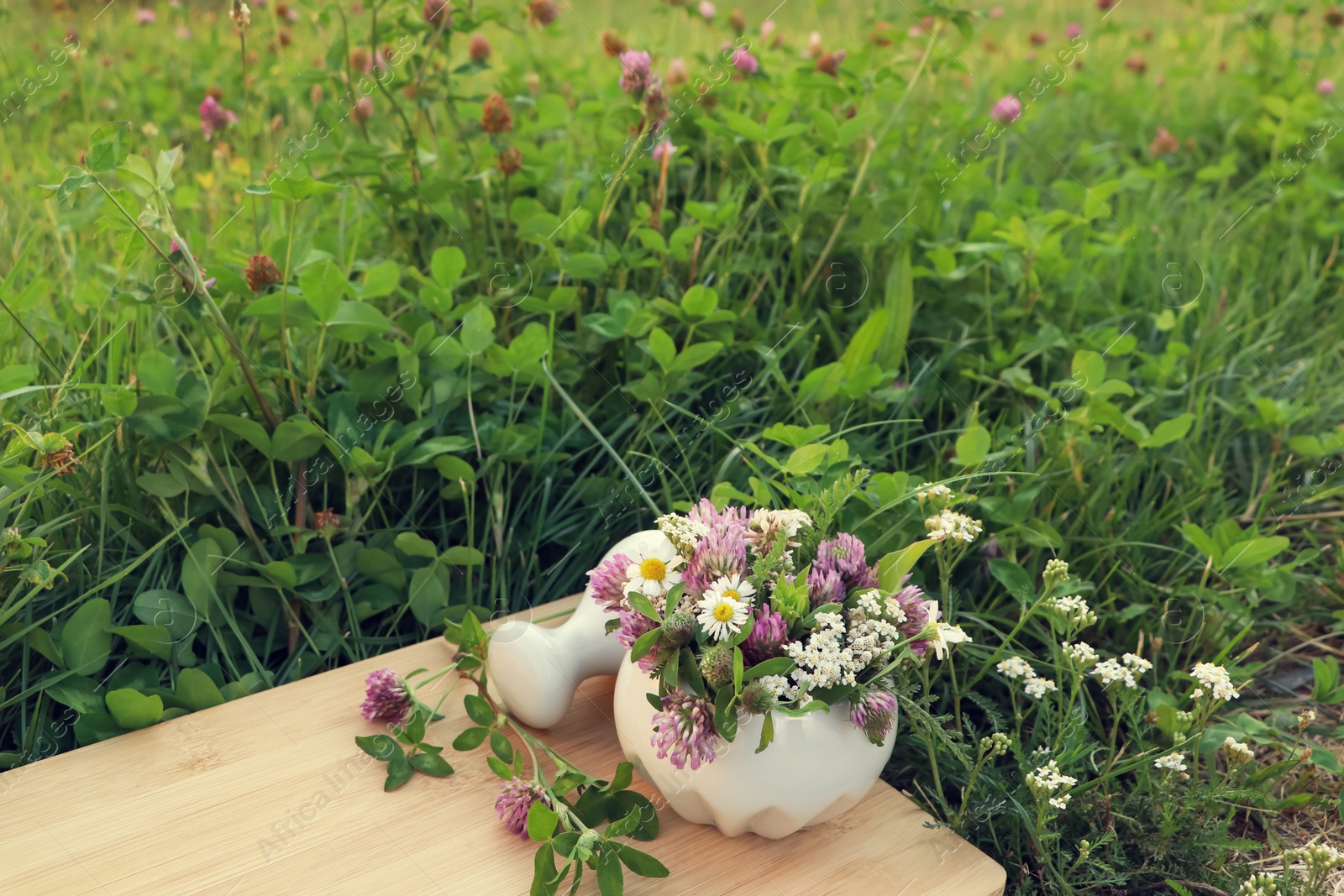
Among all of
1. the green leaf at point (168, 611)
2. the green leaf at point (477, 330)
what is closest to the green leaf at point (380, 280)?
the green leaf at point (477, 330)

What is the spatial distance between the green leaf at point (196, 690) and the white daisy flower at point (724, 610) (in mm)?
605

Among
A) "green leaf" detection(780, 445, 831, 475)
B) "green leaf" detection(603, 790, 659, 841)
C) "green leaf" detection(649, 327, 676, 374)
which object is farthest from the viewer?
"green leaf" detection(649, 327, 676, 374)

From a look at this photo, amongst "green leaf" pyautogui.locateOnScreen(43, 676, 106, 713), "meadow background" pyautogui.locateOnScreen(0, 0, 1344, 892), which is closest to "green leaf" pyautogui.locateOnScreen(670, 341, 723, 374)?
"meadow background" pyautogui.locateOnScreen(0, 0, 1344, 892)

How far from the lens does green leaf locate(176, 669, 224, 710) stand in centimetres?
117

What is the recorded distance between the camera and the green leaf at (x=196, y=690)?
1171 mm

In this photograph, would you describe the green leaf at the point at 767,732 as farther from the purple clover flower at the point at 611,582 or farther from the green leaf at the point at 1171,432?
the green leaf at the point at 1171,432

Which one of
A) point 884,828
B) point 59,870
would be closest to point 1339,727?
point 884,828

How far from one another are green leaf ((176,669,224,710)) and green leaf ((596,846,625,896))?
1.78 feet

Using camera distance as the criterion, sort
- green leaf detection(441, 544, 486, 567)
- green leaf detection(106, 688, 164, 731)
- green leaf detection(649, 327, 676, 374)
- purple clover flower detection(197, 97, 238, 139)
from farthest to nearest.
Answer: purple clover flower detection(197, 97, 238, 139) < green leaf detection(649, 327, 676, 374) < green leaf detection(441, 544, 486, 567) < green leaf detection(106, 688, 164, 731)

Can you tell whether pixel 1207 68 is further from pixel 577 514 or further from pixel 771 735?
pixel 771 735

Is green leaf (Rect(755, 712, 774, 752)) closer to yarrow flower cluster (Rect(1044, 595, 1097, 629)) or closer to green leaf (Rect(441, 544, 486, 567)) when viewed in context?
yarrow flower cluster (Rect(1044, 595, 1097, 629))

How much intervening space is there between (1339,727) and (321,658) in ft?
4.27

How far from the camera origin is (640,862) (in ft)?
3.06

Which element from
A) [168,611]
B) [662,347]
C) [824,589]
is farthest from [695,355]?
[168,611]
